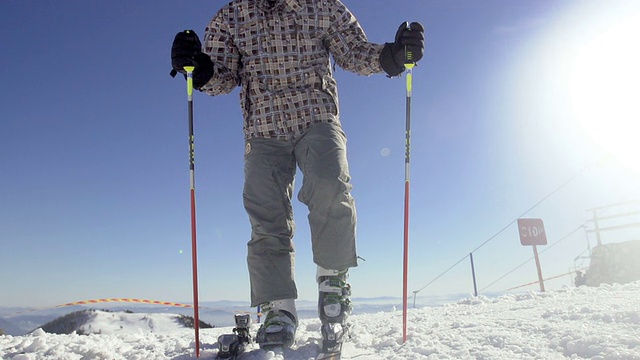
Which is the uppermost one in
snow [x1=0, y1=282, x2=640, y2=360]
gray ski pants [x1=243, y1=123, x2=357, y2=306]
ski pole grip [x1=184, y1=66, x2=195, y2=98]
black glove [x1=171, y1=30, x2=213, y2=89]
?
black glove [x1=171, y1=30, x2=213, y2=89]

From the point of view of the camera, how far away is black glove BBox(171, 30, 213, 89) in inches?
108

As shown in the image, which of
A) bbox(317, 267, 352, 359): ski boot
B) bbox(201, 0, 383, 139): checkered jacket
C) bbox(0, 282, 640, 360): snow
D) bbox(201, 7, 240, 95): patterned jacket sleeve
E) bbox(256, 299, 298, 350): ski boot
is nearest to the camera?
bbox(0, 282, 640, 360): snow

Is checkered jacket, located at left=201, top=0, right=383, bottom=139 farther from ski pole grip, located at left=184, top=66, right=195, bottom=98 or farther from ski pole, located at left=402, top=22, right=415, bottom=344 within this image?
ski pole, located at left=402, top=22, right=415, bottom=344

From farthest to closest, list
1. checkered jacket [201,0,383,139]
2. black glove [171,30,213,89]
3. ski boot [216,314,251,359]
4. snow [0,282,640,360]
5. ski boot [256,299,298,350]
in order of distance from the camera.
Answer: checkered jacket [201,0,383,139]
black glove [171,30,213,89]
ski boot [256,299,298,350]
ski boot [216,314,251,359]
snow [0,282,640,360]

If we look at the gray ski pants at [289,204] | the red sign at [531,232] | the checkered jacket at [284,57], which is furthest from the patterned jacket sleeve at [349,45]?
the red sign at [531,232]

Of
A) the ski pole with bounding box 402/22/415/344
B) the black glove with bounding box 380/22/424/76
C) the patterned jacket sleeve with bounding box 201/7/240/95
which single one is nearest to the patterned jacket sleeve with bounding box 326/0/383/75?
the black glove with bounding box 380/22/424/76

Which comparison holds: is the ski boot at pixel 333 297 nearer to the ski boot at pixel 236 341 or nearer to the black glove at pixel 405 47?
the ski boot at pixel 236 341

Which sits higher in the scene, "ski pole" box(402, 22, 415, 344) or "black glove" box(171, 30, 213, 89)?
"black glove" box(171, 30, 213, 89)

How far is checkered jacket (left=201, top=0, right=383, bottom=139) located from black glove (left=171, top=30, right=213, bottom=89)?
13 centimetres

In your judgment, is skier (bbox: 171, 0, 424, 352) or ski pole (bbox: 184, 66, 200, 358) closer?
ski pole (bbox: 184, 66, 200, 358)

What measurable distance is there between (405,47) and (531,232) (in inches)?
281

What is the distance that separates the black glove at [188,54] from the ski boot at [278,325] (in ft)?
5.12

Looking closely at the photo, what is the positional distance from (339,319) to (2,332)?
239 centimetres

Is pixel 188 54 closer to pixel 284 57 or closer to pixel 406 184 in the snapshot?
pixel 284 57
